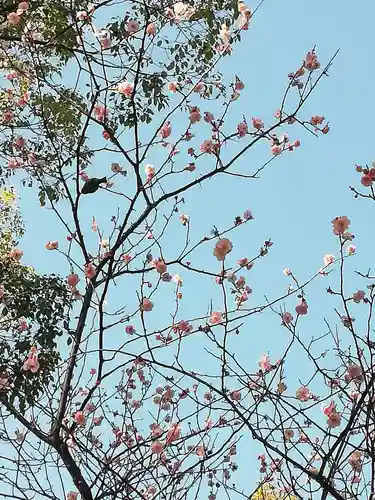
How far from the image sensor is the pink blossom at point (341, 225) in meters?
1.52

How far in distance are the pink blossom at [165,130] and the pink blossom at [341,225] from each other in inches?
30.3

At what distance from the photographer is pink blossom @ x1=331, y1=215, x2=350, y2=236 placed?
1520 mm

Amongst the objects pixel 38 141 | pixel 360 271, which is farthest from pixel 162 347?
pixel 38 141

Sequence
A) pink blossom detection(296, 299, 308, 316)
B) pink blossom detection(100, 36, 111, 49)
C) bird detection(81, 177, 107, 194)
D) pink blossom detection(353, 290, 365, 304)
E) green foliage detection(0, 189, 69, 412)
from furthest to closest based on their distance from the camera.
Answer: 1. green foliage detection(0, 189, 69, 412)
2. pink blossom detection(100, 36, 111, 49)
3. bird detection(81, 177, 107, 194)
4. pink blossom detection(296, 299, 308, 316)
5. pink blossom detection(353, 290, 365, 304)

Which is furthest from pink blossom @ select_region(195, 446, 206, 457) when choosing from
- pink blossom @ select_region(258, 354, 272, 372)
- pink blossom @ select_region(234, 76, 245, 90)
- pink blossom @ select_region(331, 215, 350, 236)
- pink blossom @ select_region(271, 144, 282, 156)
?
pink blossom @ select_region(234, 76, 245, 90)

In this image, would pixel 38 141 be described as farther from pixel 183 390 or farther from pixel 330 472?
pixel 330 472

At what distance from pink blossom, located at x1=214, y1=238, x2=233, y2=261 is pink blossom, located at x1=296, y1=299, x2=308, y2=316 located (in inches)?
8.9

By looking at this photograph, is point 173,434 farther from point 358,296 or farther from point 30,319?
point 30,319

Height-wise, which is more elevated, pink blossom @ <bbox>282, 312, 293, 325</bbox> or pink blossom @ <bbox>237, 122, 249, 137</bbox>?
pink blossom @ <bbox>237, 122, 249, 137</bbox>

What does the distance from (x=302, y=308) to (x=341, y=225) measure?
10.5 inches

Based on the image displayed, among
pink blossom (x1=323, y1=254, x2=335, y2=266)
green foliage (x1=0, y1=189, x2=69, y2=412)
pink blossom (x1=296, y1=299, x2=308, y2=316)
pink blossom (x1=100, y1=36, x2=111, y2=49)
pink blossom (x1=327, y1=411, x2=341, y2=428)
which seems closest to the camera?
pink blossom (x1=327, y1=411, x2=341, y2=428)

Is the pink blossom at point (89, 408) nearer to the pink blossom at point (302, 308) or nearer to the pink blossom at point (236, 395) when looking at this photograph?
the pink blossom at point (236, 395)

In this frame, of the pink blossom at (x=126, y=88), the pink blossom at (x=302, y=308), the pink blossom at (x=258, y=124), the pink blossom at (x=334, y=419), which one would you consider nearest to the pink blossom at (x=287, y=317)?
the pink blossom at (x=302, y=308)

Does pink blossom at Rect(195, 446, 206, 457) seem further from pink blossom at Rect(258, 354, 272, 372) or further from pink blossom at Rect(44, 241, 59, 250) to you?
pink blossom at Rect(44, 241, 59, 250)
